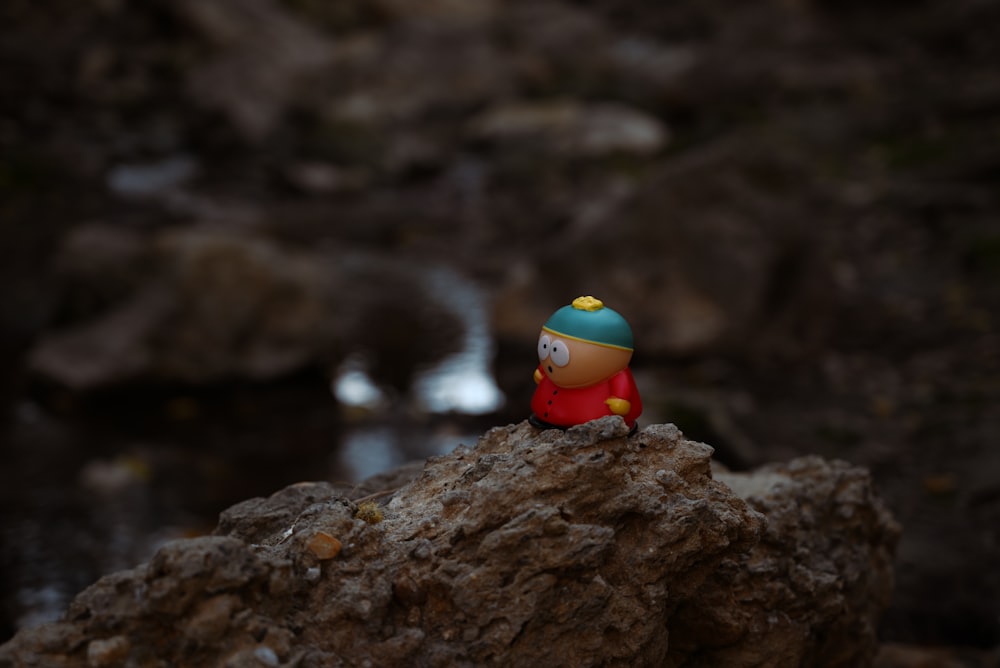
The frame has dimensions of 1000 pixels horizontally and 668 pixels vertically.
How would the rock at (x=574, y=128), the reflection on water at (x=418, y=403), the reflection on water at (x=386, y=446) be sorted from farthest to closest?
the rock at (x=574, y=128) < the reflection on water at (x=418, y=403) < the reflection on water at (x=386, y=446)

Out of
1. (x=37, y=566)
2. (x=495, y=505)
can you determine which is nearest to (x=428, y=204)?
(x=37, y=566)

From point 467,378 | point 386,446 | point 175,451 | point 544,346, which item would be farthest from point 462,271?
point 544,346

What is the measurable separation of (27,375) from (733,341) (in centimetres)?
Result: 496

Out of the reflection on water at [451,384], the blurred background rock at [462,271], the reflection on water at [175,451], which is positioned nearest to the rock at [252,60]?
the blurred background rock at [462,271]

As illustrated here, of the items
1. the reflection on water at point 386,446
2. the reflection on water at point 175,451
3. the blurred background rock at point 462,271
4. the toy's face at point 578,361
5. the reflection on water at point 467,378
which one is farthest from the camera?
the reflection on water at point 467,378

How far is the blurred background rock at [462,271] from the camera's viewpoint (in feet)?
17.7

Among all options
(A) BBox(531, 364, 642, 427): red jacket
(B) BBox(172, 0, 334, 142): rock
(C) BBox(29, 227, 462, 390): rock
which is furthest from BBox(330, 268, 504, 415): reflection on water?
(B) BBox(172, 0, 334, 142): rock

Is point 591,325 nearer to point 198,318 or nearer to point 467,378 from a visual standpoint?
point 467,378

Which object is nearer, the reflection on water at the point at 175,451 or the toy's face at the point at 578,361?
the toy's face at the point at 578,361

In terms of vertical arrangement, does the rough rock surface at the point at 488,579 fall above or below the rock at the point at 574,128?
below

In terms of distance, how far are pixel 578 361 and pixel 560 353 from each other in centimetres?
5

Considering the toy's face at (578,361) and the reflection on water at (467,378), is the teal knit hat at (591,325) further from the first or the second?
the reflection on water at (467,378)

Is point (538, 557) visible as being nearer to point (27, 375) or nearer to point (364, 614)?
point (364, 614)

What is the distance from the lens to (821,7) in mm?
17469
